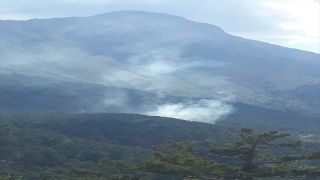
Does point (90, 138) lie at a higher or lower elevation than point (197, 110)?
lower

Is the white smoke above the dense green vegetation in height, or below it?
above

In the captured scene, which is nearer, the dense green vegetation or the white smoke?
the dense green vegetation

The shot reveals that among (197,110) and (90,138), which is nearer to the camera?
(90,138)

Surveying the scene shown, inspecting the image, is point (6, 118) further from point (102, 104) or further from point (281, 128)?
point (281, 128)

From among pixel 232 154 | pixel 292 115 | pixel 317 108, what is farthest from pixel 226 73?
pixel 232 154
